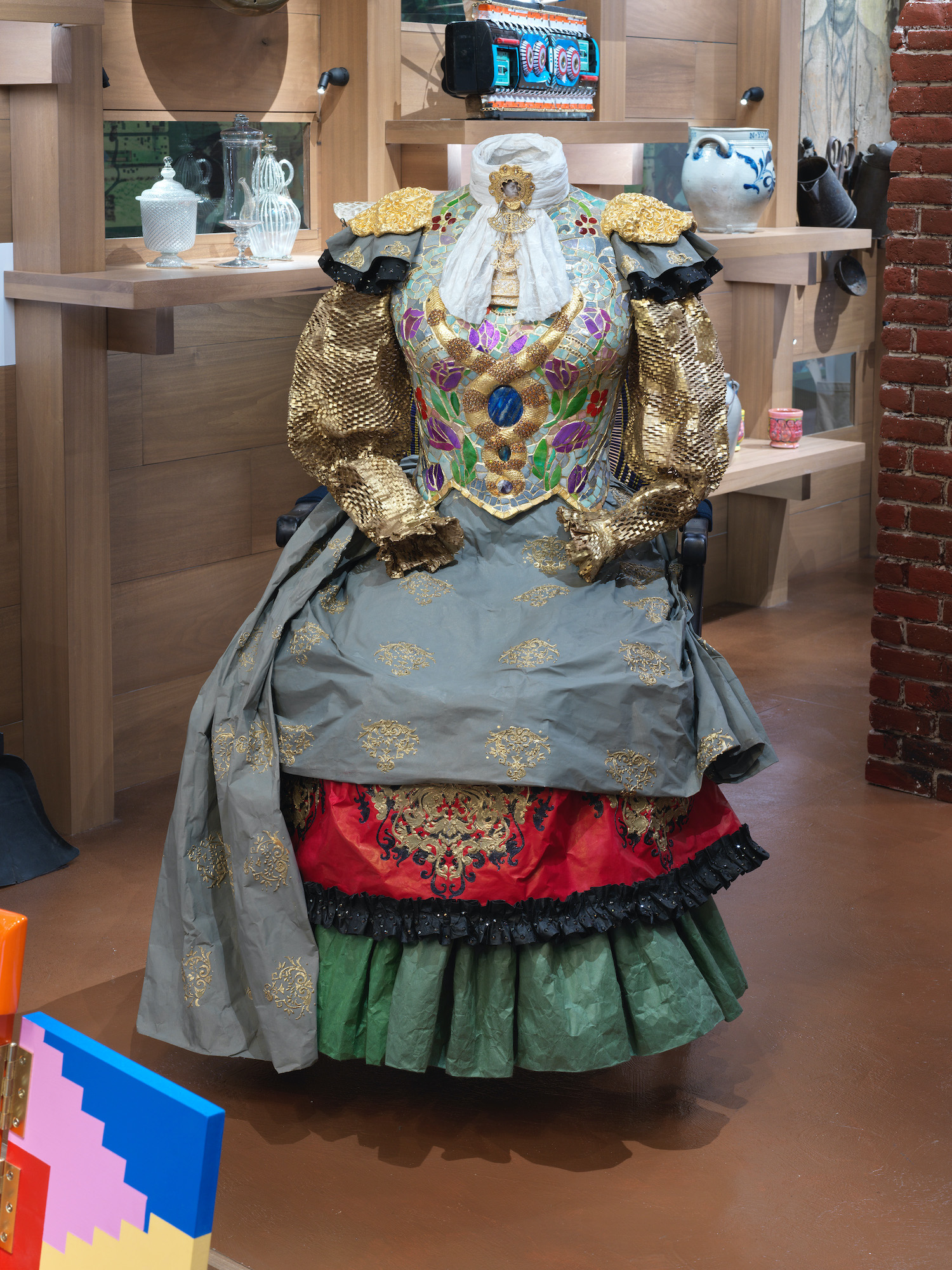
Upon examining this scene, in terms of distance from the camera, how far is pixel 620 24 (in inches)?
145

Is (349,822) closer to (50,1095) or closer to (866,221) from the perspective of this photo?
(50,1095)

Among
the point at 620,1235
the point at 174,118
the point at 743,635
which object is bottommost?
the point at 620,1235

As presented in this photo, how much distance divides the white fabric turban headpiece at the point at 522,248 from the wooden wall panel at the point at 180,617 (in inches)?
55.1

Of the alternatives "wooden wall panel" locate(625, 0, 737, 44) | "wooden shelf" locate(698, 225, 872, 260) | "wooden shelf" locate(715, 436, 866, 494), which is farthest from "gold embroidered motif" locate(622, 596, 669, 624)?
"wooden wall panel" locate(625, 0, 737, 44)

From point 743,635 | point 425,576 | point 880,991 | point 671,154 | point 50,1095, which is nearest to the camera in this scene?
point 50,1095

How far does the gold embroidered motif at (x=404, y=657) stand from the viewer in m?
2.14

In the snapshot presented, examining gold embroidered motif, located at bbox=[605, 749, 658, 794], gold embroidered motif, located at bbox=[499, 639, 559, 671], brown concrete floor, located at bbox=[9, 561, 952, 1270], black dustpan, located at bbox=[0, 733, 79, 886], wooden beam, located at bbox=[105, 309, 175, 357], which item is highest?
wooden beam, located at bbox=[105, 309, 175, 357]

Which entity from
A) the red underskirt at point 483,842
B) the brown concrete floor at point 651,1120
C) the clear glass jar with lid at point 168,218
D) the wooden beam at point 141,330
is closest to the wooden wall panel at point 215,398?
the wooden beam at point 141,330

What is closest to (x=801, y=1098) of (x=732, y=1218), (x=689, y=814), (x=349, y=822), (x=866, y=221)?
(x=732, y=1218)

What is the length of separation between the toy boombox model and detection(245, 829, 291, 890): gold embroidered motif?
1.78 m

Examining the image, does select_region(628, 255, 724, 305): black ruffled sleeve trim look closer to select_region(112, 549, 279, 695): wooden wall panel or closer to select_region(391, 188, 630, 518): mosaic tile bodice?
select_region(391, 188, 630, 518): mosaic tile bodice

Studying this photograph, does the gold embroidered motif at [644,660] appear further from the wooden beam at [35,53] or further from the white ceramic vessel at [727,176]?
the white ceramic vessel at [727,176]

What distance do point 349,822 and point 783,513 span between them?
3158 millimetres

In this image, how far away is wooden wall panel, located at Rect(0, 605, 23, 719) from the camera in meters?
3.19
